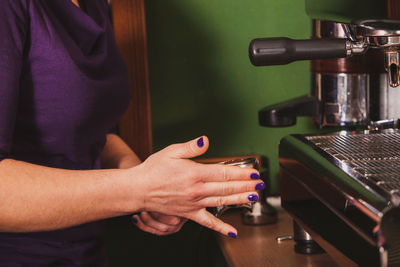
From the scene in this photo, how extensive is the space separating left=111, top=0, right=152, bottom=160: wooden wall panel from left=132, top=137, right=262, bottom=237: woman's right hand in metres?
0.49

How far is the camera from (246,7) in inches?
47.8

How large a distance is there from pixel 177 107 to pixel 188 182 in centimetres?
56

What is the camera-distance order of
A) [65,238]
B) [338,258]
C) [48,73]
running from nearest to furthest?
[338,258] < [48,73] < [65,238]

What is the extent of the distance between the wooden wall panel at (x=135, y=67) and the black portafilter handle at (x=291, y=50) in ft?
1.67

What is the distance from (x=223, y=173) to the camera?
0.70 m

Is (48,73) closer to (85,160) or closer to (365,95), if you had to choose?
(85,160)

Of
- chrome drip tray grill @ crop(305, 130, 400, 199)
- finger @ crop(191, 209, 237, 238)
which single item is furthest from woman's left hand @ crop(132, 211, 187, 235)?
chrome drip tray grill @ crop(305, 130, 400, 199)

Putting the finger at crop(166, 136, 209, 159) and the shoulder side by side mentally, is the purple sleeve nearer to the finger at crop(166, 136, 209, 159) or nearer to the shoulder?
the shoulder

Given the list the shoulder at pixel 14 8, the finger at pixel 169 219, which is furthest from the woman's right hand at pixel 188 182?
the shoulder at pixel 14 8

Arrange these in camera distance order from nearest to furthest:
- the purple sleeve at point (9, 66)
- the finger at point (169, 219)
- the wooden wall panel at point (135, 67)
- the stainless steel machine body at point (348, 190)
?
1. the stainless steel machine body at point (348, 190)
2. the purple sleeve at point (9, 66)
3. the finger at point (169, 219)
4. the wooden wall panel at point (135, 67)

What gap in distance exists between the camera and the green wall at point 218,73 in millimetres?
1200

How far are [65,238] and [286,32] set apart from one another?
2.30 feet

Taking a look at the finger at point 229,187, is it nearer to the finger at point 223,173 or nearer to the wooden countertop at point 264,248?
the finger at point 223,173

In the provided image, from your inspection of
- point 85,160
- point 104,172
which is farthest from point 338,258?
point 85,160
